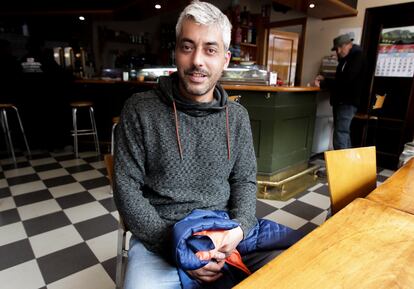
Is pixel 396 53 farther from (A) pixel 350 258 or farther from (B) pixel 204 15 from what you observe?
(A) pixel 350 258

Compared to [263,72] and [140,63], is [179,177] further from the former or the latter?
[140,63]

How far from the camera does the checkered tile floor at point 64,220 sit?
166 cm

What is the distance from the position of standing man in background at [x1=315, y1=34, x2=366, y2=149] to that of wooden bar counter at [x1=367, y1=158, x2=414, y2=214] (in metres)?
2.26

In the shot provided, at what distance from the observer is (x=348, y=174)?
51.4 inches

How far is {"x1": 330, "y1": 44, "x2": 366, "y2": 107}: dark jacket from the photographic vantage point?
10.4 ft

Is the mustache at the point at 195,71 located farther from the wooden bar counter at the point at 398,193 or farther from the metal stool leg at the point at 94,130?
the metal stool leg at the point at 94,130

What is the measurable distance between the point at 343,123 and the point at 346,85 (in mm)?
457

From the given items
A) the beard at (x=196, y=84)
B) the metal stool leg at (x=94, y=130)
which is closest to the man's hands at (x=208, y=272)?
the beard at (x=196, y=84)

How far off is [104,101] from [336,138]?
10.9 feet

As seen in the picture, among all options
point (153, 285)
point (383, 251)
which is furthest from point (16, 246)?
point (383, 251)

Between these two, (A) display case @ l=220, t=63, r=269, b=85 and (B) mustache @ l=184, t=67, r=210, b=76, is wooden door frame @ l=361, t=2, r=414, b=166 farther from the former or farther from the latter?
(B) mustache @ l=184, t=67, r=210, b=76

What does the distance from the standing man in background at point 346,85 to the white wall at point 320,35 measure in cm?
85

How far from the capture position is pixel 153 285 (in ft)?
2.70

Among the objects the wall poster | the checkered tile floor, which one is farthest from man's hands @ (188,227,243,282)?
the wall poster
